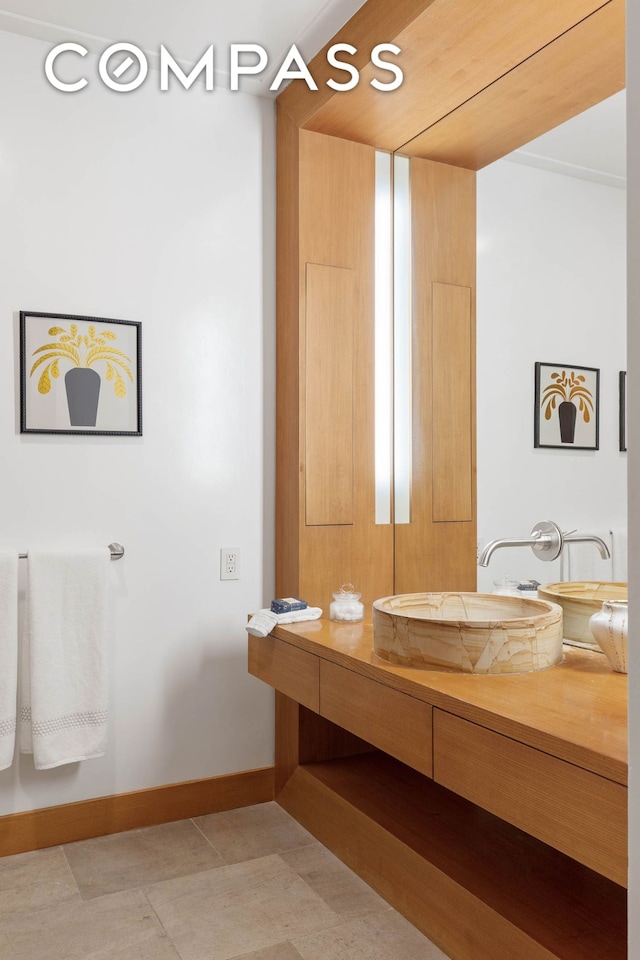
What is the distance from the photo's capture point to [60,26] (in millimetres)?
2326

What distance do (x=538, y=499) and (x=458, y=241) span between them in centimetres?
92

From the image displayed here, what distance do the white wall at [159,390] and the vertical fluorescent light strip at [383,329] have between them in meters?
0.39

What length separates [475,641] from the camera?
66.8 inches

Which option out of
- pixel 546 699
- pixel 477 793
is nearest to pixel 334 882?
pixel 477 793

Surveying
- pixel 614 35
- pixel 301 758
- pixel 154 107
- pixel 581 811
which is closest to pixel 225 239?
pixel 154 107

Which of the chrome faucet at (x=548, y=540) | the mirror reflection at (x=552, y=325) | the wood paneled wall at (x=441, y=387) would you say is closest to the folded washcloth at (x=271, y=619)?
the wood paneled wall at (x=441, y=387)

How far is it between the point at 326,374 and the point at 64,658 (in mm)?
1282

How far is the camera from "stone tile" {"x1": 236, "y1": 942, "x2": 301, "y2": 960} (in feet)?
5.93

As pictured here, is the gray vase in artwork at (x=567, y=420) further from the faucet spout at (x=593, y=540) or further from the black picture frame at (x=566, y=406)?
the faucet spout at (x=593, y=540)

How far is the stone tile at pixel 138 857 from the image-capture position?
217cm

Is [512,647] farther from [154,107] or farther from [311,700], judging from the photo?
[154,107]

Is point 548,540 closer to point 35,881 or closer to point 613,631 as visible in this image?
point 613,631

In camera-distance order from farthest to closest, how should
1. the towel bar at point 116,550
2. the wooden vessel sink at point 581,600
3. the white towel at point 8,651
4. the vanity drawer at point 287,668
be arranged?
the towel bar at point 116,550 < the white towel at point 8,651 < the vanity drawer at point 287,668 < the wooden vessel sink at point 581,600

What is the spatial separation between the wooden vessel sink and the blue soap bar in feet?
2.56
